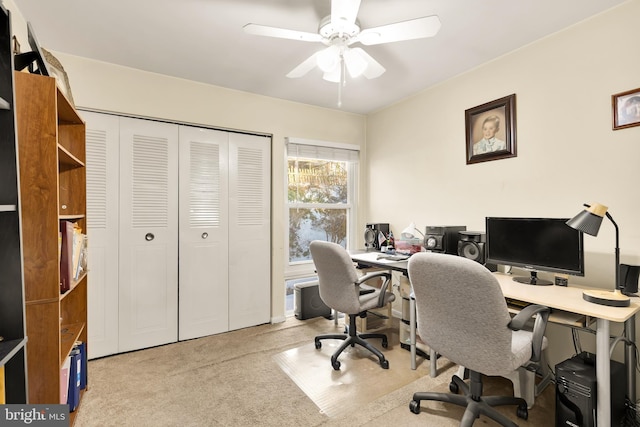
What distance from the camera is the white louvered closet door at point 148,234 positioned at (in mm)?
2654

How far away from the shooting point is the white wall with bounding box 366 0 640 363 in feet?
6.17

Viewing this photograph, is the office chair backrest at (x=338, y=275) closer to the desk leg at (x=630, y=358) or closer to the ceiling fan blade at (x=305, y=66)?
the ceiling fan blade at (x=305, y=66)

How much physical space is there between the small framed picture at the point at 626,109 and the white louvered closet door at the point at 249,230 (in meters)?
2.78

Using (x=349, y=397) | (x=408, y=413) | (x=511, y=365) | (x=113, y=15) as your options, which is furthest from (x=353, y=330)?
(x=113, y=15)

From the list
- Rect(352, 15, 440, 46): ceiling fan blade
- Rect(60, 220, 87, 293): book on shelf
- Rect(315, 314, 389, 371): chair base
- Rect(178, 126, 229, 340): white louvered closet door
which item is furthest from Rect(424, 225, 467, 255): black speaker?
Rect(60, 220, 87, 293): book on shelf

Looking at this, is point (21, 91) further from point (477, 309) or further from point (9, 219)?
point (477, 309)

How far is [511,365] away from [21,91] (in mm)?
2522

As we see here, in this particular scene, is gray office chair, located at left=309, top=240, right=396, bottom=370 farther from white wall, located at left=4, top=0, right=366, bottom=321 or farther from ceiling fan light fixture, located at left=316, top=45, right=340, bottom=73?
ceiling fan light fixture, located at left=316, top=45, right=340, bottom=73

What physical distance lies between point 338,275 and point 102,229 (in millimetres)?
1998

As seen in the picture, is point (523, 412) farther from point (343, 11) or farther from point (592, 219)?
point (343, 11)

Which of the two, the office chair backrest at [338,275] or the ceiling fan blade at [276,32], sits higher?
the ceiling fan blade at [276,32]

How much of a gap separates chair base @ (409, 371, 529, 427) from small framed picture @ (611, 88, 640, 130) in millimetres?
1743

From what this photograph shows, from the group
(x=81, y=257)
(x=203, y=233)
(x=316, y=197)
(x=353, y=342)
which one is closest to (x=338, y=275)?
(x=353, y=342)

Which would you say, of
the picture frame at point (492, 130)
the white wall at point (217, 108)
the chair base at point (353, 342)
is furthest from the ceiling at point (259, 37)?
the chair base at point (353, 342)
